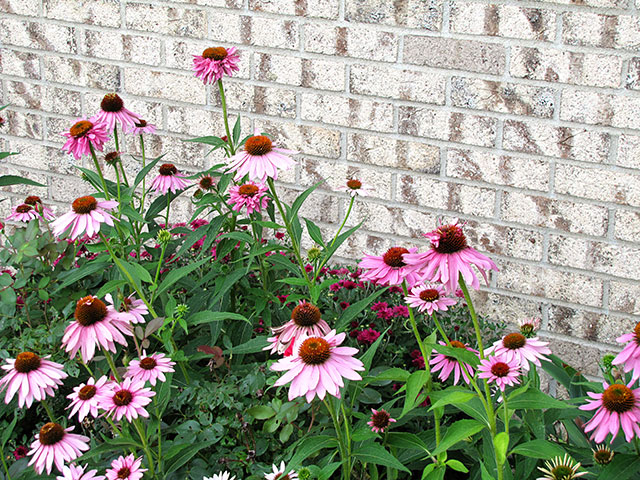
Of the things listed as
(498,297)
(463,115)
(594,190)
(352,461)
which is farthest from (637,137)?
(352,461)

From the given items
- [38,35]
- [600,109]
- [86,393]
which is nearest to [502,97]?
[600,109]

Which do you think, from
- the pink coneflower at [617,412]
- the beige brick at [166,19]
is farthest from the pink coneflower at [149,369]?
the beige brick at [166,19]

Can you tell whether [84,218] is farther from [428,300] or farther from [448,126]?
[448,126]

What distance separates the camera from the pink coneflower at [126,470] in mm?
1291

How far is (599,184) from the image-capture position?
2.22m

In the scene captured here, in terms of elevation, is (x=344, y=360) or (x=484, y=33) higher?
(x=484, y=33)

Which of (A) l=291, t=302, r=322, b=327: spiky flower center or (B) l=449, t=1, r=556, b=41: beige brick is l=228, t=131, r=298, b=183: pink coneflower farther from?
(B) l=449, t=1, r=556, b=41: beige brick

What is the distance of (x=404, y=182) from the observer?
247 cm

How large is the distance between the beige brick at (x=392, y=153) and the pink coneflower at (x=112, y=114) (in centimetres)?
89

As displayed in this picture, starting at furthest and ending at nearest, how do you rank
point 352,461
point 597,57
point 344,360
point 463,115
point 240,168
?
point 463,115, point 597,57, point 240,168, point 352,461, point 344,360

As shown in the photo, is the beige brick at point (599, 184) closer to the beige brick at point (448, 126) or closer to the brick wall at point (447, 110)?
the brick wall at point (447, 110)

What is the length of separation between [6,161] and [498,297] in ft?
6.90

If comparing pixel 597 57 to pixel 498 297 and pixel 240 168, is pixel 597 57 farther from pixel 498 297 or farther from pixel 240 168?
pixel 240 168

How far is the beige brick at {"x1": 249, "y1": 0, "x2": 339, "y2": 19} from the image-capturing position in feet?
7.89
